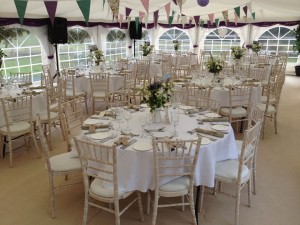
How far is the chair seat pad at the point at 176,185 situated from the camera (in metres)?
2.85

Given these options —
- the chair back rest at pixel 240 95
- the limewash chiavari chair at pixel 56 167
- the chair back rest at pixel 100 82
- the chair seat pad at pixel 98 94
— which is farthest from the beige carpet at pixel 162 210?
the chair back rest at pixel 100 82

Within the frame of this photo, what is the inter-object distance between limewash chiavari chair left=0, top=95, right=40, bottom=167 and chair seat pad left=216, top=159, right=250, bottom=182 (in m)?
2.91

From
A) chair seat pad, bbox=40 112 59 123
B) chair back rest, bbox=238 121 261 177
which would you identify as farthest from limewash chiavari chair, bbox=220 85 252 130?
chair seat pad, bbox=40 112 59 123

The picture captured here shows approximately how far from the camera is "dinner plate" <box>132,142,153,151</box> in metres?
2.88

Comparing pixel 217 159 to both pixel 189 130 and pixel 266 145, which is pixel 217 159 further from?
pixel 266 145

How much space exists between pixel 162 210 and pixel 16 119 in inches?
112

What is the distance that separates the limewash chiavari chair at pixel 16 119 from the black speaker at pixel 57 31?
4781 millimetres

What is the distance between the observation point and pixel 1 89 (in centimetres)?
550

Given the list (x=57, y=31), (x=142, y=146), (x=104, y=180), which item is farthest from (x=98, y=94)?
(x=104, y=180)

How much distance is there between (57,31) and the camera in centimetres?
914

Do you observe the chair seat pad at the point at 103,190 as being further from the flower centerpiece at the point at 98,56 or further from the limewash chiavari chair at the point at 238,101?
the flower centerpiece at the point at 98,56

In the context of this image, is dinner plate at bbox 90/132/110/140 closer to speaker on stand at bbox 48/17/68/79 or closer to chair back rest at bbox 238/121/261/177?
chair back rest at bbox 238/121/261/177

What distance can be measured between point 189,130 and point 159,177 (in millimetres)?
752

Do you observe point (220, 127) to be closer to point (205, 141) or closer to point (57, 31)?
point (205, 141)
